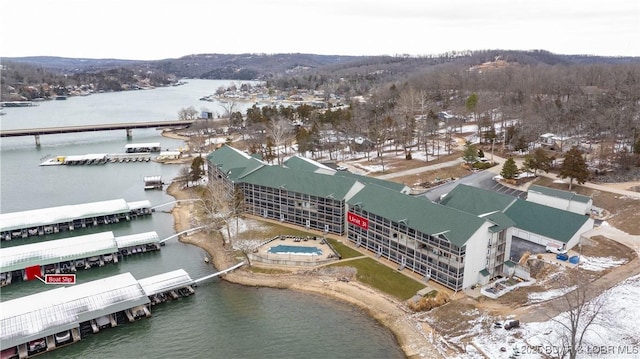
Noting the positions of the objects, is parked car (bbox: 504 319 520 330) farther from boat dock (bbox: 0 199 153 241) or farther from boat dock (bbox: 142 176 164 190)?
boat dock (bbox: 142 176 164 190)

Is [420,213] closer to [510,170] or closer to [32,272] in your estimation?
[510,170]

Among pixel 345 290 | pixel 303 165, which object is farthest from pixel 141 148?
pixel 345 290

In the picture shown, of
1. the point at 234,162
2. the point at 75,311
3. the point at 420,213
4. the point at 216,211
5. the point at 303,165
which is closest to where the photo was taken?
the point at 75,311

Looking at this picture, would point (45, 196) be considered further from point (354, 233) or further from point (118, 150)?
point (354, 233)

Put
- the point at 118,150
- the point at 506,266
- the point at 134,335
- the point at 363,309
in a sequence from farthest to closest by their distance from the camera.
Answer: the point at 118,150 → the point at 506,266 → the point at 363,309 → the point at 134,335

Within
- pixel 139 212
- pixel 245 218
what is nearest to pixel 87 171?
pixel 139 212

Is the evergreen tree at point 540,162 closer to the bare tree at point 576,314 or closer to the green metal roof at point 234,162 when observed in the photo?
the bare tree at point 576,314

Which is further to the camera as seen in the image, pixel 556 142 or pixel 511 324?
pixel 556 142
